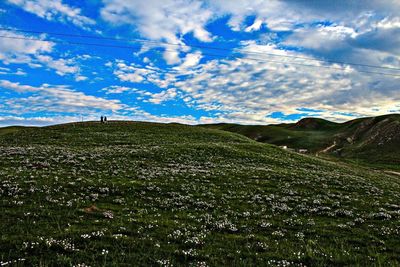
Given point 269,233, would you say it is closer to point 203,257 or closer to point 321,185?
point 203,257

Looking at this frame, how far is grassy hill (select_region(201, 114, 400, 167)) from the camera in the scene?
95600 mm

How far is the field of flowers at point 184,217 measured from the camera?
469 inches

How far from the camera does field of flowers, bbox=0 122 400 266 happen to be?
11.9 metres

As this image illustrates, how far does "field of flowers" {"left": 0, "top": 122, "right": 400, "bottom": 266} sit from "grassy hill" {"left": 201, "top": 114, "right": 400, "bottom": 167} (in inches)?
2693

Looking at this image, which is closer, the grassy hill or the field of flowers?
the field of flowers

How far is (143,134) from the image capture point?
3007 inches

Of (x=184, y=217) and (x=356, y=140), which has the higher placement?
(x=356, y=140)

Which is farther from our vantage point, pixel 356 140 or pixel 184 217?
pixel 356 140

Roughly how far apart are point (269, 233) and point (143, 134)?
62.8 meters

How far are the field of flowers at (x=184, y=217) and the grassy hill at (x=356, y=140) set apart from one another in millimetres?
68396

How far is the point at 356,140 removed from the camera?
118 meters

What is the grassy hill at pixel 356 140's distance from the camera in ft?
314

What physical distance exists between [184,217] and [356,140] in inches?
4572

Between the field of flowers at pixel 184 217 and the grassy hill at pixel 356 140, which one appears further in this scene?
the grassy hill at pixel 356 140
